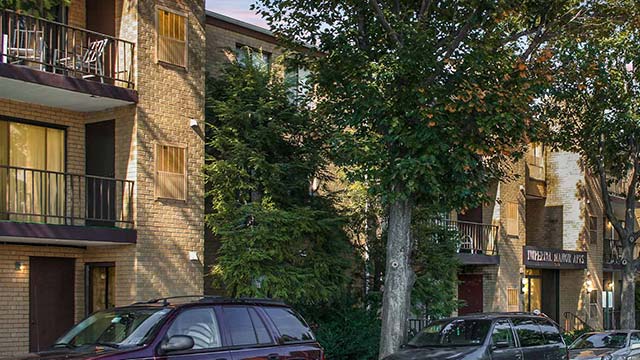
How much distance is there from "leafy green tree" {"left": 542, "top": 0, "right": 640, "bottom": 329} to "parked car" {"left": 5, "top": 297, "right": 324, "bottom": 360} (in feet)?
47.2

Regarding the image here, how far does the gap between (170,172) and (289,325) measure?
25.9 ft

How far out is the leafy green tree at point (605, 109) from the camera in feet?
84.4

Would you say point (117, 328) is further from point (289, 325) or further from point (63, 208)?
point (63, 208)

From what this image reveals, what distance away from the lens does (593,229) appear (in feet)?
123

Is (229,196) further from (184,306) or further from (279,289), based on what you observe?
(184,306)

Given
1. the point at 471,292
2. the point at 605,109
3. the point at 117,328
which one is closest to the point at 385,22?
the point at 117,328

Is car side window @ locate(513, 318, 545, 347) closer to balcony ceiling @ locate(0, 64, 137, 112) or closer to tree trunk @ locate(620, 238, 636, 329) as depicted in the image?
balcony ceiling @ locate(0, 64, 137, 112)

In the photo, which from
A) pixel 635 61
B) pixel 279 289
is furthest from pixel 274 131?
pixel 635 61

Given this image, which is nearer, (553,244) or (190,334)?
(190,334)

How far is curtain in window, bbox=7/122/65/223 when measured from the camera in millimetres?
17281

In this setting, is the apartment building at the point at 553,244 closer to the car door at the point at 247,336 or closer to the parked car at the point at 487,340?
the parked car at the point at 487,340

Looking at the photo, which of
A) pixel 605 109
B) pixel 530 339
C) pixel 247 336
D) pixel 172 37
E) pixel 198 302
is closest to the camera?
pixel 198 302

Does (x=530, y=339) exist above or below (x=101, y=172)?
below

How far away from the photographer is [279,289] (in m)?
18.7
